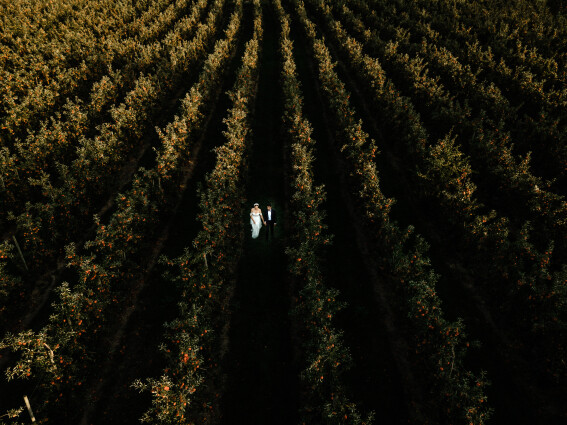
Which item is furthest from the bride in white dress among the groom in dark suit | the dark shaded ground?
the dark shaded ground

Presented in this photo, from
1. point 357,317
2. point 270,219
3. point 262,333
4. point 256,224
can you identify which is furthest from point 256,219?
point 357,317

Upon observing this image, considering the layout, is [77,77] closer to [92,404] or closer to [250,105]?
[250,105]

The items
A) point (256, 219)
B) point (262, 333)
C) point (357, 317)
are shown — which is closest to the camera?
point (262, 333)

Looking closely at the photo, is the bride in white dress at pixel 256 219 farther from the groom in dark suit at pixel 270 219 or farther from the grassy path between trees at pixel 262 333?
the grassy path between trees at pixel 262 333

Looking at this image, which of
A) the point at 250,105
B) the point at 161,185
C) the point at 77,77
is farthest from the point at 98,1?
the point at 161,185

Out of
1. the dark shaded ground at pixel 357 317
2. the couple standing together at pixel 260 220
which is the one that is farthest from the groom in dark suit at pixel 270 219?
the dark shaded ground at pixel 357 317

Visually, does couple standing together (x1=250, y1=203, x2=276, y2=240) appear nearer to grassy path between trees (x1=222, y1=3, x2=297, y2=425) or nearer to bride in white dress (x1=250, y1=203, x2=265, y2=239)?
bride in white dress (x1=250, y1=203, x2=265, y2=239)

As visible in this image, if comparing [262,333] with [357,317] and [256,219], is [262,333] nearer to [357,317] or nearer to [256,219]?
[357,317]
